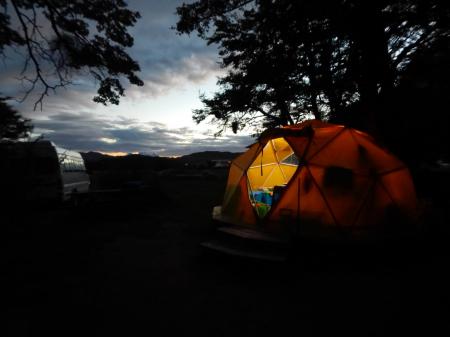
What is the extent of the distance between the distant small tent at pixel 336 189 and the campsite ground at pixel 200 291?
2.80 feet

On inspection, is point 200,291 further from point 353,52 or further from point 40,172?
point 40,172

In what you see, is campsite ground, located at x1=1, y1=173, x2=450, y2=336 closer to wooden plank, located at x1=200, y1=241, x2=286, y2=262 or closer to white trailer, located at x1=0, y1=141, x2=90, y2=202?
wooden plank, located at x1=200, y1=241, x2=286, y2=262

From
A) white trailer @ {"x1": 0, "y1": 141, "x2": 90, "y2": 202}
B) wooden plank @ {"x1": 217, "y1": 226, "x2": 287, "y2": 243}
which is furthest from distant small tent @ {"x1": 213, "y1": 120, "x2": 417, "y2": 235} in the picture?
white trailer @ {"x1": 0, "y1": 141, "x2": 90, "y2": 202}

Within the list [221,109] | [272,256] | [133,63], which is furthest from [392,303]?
[221,109]

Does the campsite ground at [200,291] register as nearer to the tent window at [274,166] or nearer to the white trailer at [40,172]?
the white trailer at [40,172]

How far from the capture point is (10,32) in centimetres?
778

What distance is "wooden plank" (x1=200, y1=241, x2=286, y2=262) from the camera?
525cm

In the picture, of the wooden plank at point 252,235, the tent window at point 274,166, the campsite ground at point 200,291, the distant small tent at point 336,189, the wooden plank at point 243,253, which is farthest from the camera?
the tent window at point 274,166

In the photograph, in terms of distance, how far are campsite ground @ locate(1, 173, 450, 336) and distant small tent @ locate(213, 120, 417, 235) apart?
0.85 metres

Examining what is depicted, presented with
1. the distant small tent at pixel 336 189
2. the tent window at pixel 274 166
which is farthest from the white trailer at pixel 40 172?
the tent window at pixel 274 166

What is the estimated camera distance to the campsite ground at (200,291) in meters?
3.51

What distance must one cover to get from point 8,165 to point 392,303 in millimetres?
8106

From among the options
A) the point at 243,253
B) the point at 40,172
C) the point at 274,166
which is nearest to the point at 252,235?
the point at 243,253

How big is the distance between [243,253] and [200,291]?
1305 mm
